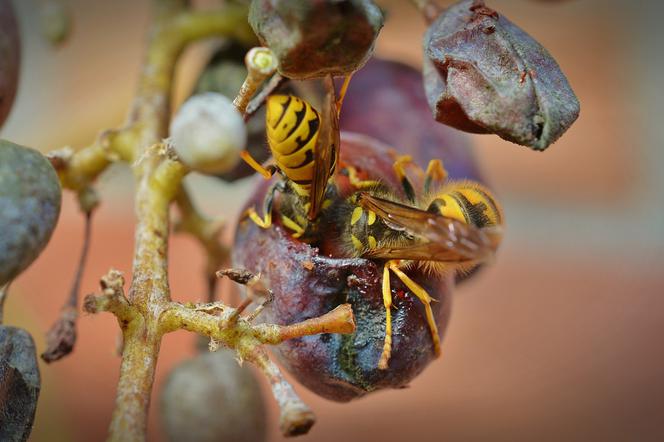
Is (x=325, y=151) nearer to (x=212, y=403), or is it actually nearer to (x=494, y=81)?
(x=494, y=81)

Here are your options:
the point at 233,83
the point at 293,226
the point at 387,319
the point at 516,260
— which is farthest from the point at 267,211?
the point at 516,260

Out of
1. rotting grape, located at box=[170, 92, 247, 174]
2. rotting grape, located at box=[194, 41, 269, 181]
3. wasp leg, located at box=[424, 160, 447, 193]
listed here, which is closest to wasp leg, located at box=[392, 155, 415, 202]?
wasp leg, located at box=[424, 160, 447, 193]

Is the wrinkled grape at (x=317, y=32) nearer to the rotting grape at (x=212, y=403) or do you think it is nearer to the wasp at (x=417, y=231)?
the wasp at (x=417, y=231)

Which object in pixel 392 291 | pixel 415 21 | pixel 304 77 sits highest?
pixel 304 77

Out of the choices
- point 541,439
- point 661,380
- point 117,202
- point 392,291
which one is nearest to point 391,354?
point 392,291

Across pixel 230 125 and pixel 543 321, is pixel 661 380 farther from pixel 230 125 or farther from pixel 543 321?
pixel 230 125

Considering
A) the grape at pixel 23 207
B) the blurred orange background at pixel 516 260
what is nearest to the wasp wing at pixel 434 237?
the grape at pixel 23 207

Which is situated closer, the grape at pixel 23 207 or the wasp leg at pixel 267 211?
the grape at pixel 23 207

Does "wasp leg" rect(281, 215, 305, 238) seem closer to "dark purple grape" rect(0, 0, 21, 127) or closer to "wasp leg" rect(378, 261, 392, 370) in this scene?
"wasp leg" rect(378, 261, 392, 370)
